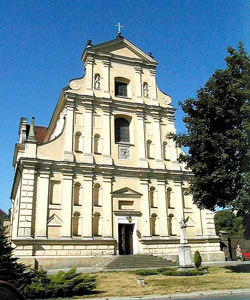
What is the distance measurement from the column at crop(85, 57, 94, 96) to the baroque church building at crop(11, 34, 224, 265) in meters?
0.09

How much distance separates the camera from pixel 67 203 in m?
24.1

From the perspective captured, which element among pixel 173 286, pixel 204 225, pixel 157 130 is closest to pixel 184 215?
pixel 204 225

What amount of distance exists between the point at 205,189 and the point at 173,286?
6.39 meters

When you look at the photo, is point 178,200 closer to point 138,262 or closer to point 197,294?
point 138,262

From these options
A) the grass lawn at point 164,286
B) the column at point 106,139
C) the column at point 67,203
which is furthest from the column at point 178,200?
the grass lawn at point 164,286

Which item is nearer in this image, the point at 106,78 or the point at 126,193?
the point at 126,193

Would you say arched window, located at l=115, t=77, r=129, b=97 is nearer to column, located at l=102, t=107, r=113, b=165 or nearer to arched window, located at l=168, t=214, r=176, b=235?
column, located at l=102, t=107, r=113, b=165

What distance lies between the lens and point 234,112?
16.4 m

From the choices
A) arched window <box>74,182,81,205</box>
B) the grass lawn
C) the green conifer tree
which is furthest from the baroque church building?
the green conifer tree

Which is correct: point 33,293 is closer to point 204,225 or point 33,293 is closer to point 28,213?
point 28,213

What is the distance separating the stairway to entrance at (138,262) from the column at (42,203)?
5.43m

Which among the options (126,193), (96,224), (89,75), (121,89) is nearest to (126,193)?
(126,193)

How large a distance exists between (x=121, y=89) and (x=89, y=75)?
11.4ft

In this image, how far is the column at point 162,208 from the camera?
86.6 feet
